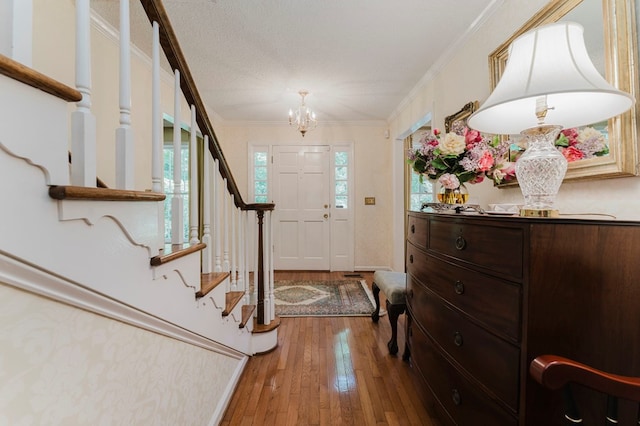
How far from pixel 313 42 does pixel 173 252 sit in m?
2.08

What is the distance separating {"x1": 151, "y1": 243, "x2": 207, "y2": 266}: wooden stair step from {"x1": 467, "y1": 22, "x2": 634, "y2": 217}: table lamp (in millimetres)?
1198

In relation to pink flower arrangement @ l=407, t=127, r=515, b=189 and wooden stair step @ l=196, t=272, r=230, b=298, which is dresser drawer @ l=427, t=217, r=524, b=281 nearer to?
pink flower arrangement @ l=407, t=127, r=515, b=189

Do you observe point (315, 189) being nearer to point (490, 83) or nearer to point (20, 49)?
point (490, 83)

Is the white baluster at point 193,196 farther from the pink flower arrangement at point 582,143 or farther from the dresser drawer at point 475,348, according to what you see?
the pink flower arrangement at point 582,143

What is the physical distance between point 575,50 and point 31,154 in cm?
141

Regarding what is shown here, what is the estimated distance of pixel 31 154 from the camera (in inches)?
19.6

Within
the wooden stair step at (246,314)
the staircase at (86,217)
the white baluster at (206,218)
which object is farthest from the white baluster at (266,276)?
the staircase at (86,217)

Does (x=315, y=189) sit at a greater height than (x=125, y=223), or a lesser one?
greater

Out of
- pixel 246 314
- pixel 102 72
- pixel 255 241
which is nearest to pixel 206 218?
pixel 255 241

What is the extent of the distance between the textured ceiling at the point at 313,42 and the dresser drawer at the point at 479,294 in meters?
1.78

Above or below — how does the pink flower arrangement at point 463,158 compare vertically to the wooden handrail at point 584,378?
above

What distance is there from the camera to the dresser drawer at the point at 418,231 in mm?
1381

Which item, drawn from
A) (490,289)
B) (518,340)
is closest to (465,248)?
(490,289)

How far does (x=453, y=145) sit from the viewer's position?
1270mm
